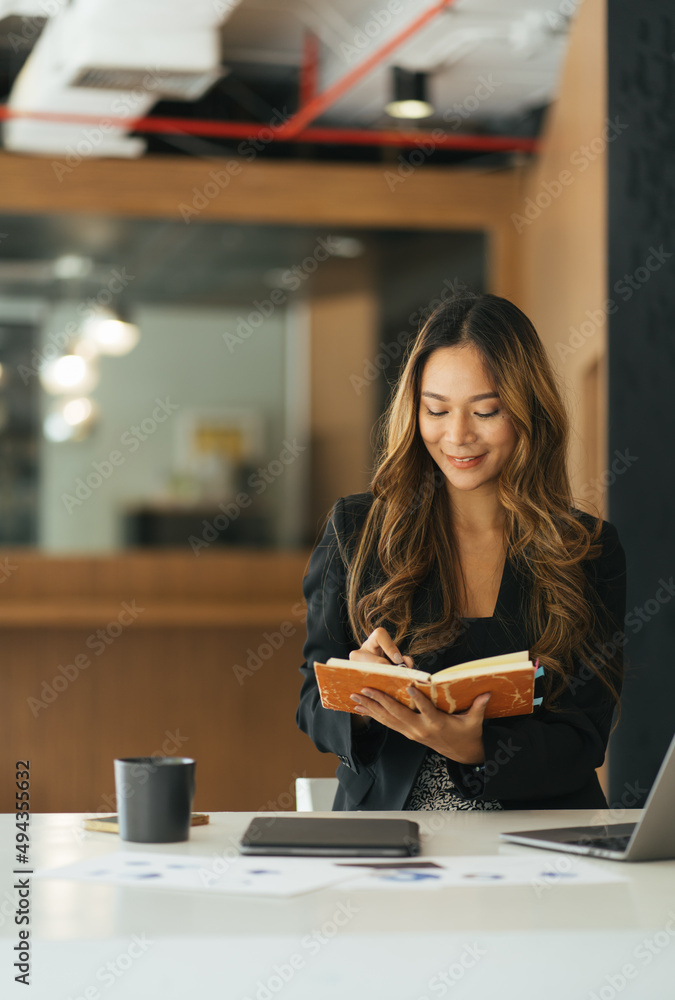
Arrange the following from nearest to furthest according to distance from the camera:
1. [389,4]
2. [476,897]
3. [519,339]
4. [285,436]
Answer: [476,897] < [519,339] < [389,4] < [285,436]

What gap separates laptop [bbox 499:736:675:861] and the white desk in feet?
0.43

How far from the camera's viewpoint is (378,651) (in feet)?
5.48

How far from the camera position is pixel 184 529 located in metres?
6.38

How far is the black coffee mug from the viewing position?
126 centimetres

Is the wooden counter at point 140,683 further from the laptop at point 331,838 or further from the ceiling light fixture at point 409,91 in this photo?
the laptop at point 331,838

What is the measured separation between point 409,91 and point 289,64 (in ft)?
2.13

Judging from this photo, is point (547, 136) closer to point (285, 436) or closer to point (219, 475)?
point (285, 436)

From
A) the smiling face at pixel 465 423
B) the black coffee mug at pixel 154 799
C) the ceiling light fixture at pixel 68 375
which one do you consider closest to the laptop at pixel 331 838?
the black coffee mug at pixel 154 799

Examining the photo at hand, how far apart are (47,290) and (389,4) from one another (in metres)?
2.61

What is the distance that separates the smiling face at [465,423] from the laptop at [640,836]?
0.73 meters

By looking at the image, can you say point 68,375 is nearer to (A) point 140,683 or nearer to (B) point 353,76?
(A) point 140,683

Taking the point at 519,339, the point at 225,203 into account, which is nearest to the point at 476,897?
the point at 519,339

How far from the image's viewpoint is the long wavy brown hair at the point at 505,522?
1847 mm

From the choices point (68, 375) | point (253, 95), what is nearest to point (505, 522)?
point (253, 95)
